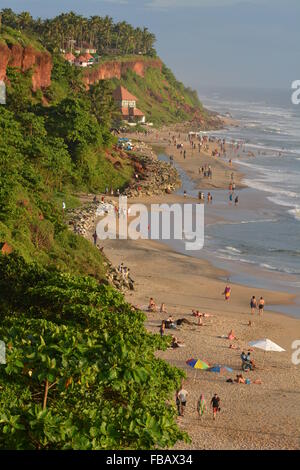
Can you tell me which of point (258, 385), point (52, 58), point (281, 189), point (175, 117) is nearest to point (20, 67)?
point (52, 58)

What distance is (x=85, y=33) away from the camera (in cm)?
12581

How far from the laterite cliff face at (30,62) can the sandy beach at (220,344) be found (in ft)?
80.0

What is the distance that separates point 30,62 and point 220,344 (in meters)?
43.5

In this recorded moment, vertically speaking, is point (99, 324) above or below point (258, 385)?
above

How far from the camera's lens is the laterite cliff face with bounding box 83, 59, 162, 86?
103625mm

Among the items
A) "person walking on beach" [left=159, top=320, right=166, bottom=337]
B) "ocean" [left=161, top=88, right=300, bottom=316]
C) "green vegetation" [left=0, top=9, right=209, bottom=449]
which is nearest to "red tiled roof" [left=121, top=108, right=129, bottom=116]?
"ocean" [left=161, top=88, right=300, bottom=316]

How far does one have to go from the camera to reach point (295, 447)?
18.8m

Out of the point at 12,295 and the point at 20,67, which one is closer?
the point at 12,295

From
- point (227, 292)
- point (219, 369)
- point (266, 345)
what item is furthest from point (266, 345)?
point (227, 292)

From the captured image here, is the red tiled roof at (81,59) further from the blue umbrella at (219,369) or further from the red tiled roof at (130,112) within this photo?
the blue umbrella at (219,369)

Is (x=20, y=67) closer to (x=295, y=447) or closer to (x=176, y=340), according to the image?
(x=176, y=340)

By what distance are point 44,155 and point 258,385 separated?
25.7 m

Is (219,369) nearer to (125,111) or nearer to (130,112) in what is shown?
(125,111)
